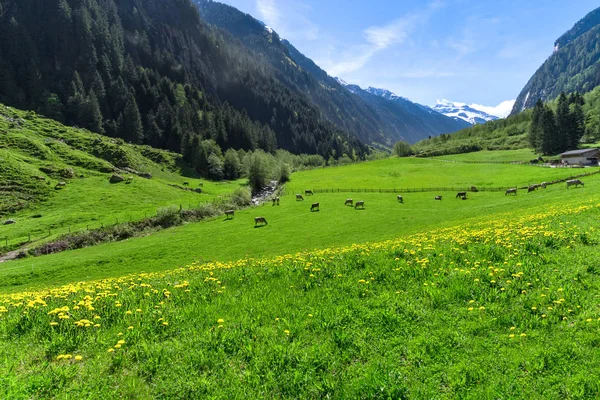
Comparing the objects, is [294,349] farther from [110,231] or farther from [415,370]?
[110,231]

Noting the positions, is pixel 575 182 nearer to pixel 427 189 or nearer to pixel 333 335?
pixel 427 189

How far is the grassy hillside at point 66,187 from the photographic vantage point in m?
66.2

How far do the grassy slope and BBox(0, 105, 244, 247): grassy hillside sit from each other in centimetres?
2055

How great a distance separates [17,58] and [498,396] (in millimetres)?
274565

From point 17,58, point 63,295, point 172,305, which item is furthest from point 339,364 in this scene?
point 17,58

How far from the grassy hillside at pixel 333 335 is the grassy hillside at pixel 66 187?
6093 centimetres

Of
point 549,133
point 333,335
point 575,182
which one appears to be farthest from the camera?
point 549,133

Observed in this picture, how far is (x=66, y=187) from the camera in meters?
87.2

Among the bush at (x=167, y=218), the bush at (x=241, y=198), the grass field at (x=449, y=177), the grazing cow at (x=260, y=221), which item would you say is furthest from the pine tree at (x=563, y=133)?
the bush at (x=167, y=218)

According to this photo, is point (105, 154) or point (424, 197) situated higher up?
point (105, 154)

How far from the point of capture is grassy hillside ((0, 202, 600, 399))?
648cm

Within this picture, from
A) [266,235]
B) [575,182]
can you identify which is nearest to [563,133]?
[575,182]

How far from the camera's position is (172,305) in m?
10.4

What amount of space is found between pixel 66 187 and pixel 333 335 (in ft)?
339
